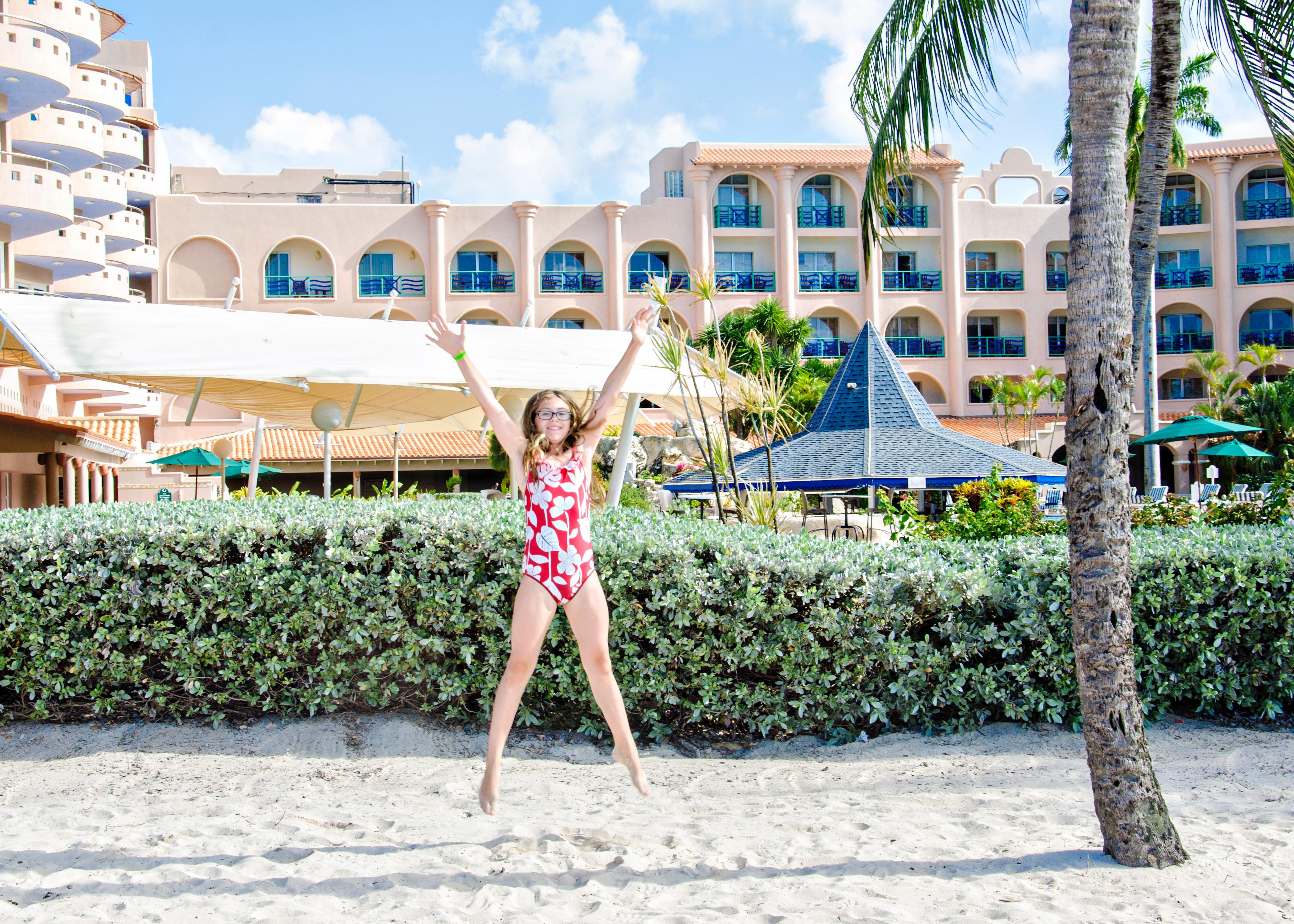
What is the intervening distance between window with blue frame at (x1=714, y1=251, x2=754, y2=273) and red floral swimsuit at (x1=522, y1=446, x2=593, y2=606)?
126ft

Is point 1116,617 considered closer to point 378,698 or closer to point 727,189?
point 378,698

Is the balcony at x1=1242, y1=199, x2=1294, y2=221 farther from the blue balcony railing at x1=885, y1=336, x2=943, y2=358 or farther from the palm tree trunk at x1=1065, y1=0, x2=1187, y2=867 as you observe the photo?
the palm tree trunk at x1=1065, y1=0, x2=1187, y2=867

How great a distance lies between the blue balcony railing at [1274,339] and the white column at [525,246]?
2854cm

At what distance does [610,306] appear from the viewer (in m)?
40.0

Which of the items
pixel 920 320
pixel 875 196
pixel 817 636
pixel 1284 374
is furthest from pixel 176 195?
pixel 1284 374

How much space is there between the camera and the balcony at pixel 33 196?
21562mm

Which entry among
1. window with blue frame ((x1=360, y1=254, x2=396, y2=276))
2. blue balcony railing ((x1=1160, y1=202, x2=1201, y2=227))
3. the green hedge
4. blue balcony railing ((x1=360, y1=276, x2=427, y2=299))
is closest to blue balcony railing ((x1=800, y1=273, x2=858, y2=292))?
blue balcony railing ((x1=1160, y1=202, x2=1201, y2=227))

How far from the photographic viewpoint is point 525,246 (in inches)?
1549

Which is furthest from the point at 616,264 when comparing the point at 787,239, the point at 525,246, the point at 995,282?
the point at 995,282

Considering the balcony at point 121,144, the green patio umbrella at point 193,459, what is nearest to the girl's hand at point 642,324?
the green patio umbrella at point 193,459

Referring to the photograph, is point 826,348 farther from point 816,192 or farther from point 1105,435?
point 1105,435

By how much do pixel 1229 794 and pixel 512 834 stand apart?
291 cm

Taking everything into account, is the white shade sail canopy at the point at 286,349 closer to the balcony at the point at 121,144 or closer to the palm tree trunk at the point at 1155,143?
the palm tree trunk at the point at 1155,143

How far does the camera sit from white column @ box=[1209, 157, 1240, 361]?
40.7 metres
